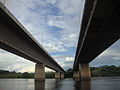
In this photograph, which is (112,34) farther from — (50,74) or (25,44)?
(50,74)

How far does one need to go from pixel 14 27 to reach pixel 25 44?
9008mm

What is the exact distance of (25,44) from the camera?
3669 centimetres

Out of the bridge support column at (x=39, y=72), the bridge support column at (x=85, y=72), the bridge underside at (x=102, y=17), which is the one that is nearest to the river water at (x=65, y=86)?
the bridge underside at (x=102, y=17)

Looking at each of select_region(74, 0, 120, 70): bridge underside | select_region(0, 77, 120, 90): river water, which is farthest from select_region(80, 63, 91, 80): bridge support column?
select_region(74, 0, 120, 70): bridge underside

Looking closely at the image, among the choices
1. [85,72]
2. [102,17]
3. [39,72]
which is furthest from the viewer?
[85,72]

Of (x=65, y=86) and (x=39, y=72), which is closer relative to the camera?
(x=65, y=86)

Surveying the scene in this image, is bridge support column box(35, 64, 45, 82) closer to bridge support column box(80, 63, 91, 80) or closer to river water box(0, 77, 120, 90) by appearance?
river water box(0, 77, 120, 90)

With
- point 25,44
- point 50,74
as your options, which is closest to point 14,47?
point 25,44

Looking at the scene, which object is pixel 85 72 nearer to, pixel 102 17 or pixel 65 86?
pixel 65 86

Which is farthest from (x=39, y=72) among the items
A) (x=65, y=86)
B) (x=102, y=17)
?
(x=102, y=17)

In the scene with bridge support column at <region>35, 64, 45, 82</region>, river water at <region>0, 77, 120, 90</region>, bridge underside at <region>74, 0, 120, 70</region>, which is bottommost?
river water at <region>0, 77, 120, 90</region>

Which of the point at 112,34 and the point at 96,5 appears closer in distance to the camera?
the point at 96,5

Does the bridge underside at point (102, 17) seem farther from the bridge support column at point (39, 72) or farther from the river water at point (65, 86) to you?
the bridge support column at point (39, 72)

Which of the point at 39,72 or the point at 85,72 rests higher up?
the point at 85,72
